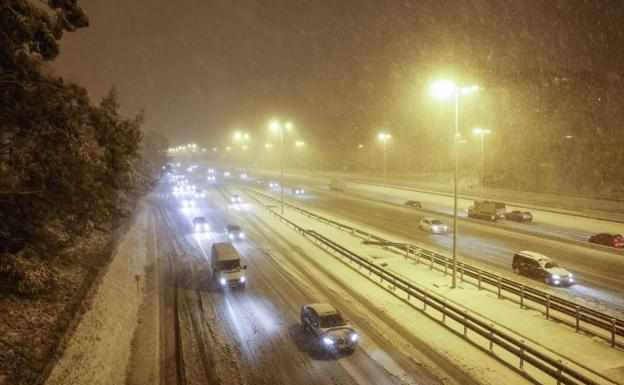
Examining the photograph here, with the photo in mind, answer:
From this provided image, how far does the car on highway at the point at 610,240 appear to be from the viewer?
1253 inches

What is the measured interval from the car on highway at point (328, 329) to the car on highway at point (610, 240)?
25.8 metres

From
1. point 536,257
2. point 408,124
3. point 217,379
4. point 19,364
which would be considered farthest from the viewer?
point 408,124

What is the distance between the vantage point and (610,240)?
3212cm

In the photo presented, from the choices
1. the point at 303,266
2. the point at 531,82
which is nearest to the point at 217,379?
the point at 303,266

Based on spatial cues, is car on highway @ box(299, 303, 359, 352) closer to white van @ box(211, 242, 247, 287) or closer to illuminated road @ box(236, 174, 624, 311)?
white van @ box(211, 242, 247, 287)

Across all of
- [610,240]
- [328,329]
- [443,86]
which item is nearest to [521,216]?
[610,240]

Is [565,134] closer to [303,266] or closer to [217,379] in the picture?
[303,266]

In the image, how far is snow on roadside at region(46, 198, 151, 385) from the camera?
14.2m

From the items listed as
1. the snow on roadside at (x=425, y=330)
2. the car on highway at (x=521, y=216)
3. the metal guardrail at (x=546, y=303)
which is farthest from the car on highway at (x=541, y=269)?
the car on highway at (x=521, y=216)

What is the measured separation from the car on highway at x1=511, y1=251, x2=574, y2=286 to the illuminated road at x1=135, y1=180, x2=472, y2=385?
34.8 feet

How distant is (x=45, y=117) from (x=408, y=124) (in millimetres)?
105541

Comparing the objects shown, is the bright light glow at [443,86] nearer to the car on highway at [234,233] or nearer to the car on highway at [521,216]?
the car on highway at [234,233]

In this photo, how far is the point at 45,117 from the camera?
645 inches

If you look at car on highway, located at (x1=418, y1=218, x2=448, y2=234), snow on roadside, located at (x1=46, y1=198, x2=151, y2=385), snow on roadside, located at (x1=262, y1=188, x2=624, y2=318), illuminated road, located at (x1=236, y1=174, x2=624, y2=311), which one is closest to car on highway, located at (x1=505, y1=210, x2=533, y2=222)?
illuminated road, located at (x1=236, y1=174, x2=624, y2=311)
